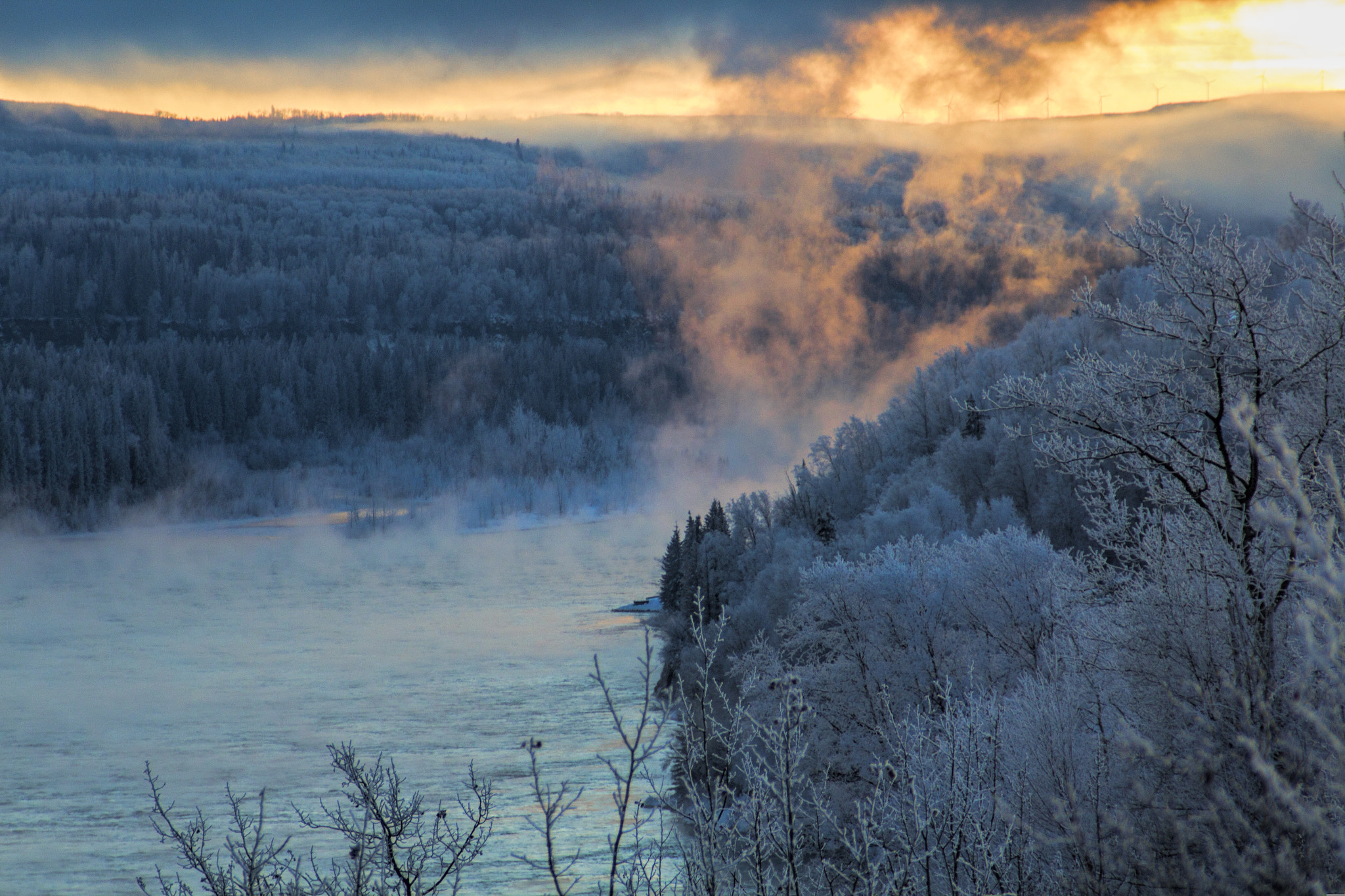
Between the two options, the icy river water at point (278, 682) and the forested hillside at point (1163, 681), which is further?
the icy river water at point (278, 682)

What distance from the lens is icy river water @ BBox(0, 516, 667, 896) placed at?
137 feet

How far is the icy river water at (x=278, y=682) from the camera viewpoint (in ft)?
137

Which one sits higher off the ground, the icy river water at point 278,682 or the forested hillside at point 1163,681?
the forested hillside at point 1163,681

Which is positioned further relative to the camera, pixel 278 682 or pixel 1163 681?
pixel 278 682

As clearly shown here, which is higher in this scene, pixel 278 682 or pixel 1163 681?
pixel 1163 681

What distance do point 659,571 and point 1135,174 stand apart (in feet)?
437

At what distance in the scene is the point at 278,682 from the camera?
233ft

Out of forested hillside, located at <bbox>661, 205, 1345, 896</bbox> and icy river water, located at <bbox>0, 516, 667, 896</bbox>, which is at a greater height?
forested hillside, located at <bbox>661, 205, 1345, 896</bbox>

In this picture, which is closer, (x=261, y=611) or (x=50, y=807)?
(x=50, y=807)

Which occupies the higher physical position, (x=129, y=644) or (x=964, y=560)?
(x=964, y=560)

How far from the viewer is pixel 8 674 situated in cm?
7500

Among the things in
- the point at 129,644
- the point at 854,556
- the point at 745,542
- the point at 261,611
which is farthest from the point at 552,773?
the point at 261,611

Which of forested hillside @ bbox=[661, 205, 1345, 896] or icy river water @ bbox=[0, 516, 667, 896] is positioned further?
icy river water @ bbox=[0, 516, 667, 896]

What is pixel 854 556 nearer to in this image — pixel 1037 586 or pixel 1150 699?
pixel 1037 586
